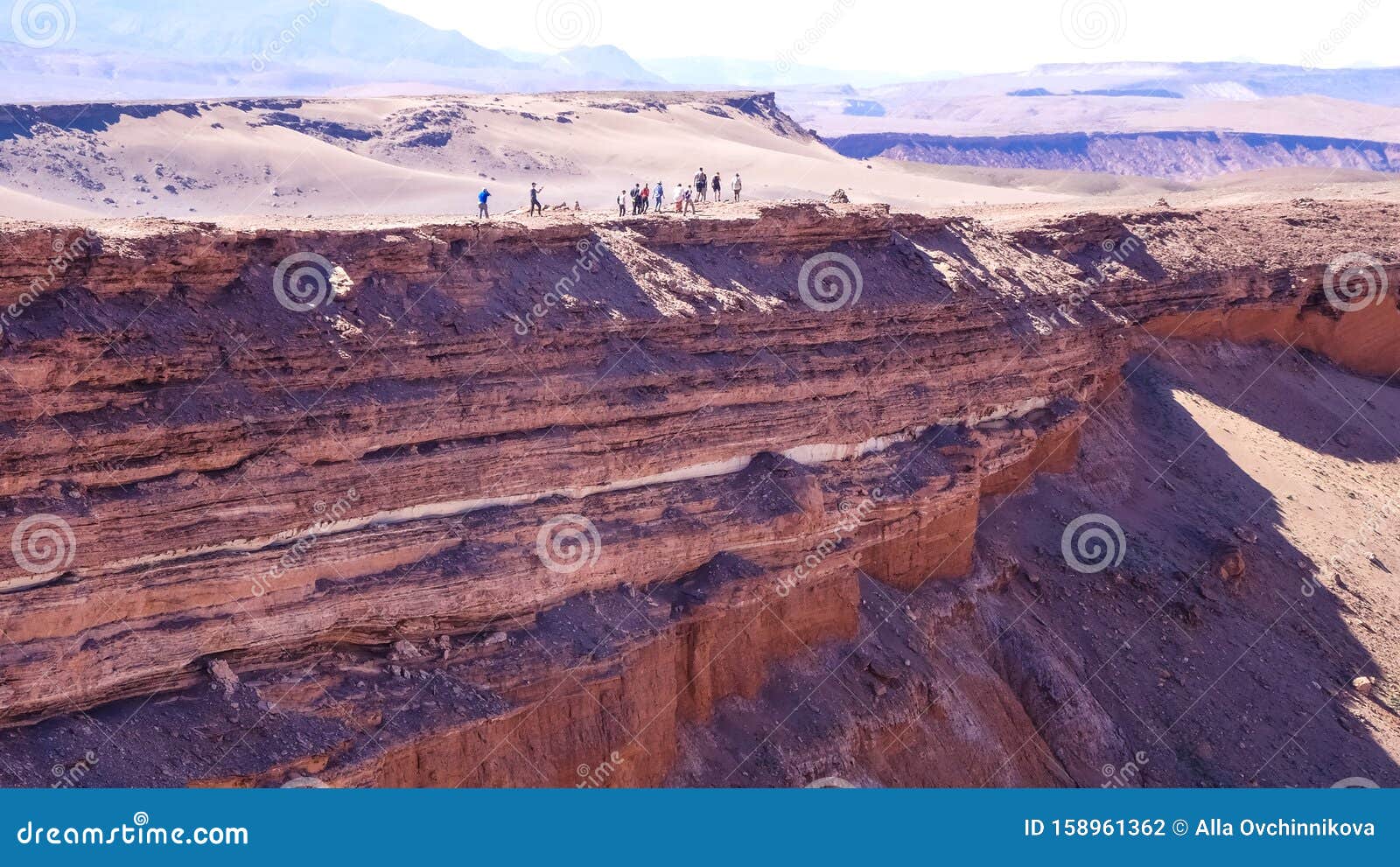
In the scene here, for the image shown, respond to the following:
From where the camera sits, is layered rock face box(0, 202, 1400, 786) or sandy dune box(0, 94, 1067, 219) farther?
sandy dune box(0, 94, 1067, 219)

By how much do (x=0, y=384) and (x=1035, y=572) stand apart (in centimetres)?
1904

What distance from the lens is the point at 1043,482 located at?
28.7 meters

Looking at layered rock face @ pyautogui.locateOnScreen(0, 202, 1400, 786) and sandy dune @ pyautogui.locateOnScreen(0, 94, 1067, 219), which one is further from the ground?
sandy dune @ pyautogui.locateOnScreen(0, 94, 1067, 219)

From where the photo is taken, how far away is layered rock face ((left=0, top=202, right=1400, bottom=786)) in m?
14.7

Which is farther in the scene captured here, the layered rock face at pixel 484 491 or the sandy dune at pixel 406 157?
the sandy dune at pixel 406 157

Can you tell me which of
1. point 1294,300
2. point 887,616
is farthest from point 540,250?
point 1294,300

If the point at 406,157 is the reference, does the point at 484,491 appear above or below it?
below

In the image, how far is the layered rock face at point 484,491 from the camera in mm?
14734

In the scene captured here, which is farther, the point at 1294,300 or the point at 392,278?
the point at 1294,300

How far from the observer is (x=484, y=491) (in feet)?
58.2

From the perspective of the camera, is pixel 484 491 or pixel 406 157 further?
pixel 406 157

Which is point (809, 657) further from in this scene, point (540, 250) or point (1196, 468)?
point (1196, 468)

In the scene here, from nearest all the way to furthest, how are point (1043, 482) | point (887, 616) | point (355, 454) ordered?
point (355, 454) → point (887, 616) → point (1043, 482)

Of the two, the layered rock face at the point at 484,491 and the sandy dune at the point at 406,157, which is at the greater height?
the sandy dune at the point at 406,157
